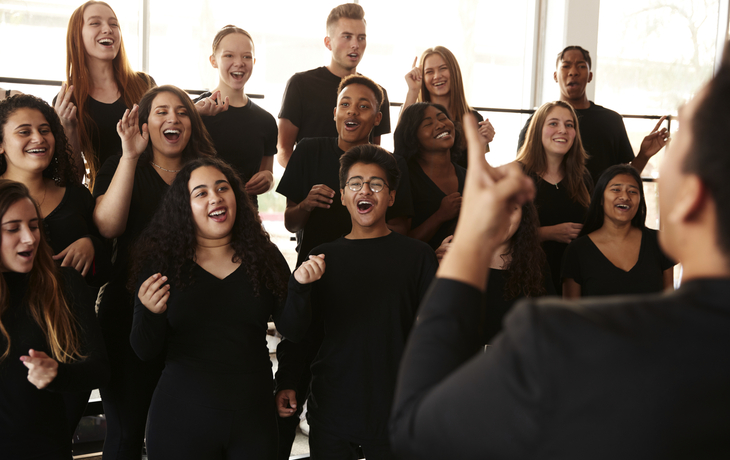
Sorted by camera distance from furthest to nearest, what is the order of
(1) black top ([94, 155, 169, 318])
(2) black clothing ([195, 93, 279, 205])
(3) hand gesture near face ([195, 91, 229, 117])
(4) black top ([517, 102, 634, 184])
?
(4) black top ([517, 102, 634, 184])
(2) black clothing ([195, 93, 279, 205])
(3) hand gesture near face ([195, 91, 229, 117])
(1) black top ([94, 155, 169, 318])

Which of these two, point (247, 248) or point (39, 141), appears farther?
point (39, 141)

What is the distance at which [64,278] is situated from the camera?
1.78 metres

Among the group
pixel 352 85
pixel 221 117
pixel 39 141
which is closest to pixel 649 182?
pixel 352 85

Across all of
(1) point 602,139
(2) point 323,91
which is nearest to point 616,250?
(1) point 602,139

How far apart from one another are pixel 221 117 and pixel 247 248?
105cm

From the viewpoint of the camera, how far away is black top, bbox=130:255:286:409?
5.87 feet

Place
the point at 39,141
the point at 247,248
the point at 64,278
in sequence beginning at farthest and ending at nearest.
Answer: the point at 39,141 → the point at 247,248 → the point at 64,278

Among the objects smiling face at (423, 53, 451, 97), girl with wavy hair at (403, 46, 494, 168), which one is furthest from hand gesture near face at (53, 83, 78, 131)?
smiling face at (423, 53, 451, 97)

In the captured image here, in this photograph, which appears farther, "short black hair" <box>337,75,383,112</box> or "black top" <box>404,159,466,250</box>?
"short black hair" <box>337,75,383,112</box>

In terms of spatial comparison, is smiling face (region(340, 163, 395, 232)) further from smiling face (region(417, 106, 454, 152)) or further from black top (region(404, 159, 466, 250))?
smiling face (region(417, 106, 454, 152))

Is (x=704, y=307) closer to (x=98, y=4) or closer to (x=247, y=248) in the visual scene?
(x=247, y=248)

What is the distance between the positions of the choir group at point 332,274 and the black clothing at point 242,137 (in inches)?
0.4

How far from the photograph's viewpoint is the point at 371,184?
7.11 feet

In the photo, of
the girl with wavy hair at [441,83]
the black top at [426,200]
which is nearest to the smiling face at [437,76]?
the girl with wavy hair at [441,83]
